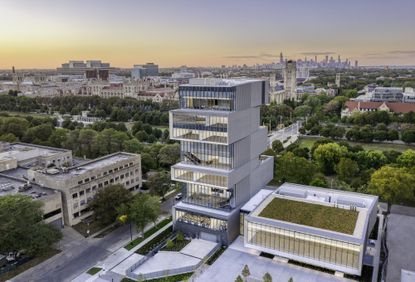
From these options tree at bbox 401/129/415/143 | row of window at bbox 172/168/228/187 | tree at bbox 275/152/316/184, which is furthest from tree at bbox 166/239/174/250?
tree at bbox 401/129/415/143

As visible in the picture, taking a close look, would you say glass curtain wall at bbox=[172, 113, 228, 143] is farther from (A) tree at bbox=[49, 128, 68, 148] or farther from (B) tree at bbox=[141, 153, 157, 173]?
(A) tree at bbox=[49, 128, 68, 148]

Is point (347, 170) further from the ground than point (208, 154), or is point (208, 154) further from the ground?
point (208, 154)

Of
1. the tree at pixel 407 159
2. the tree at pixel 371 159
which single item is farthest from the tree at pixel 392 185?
the tree at pixel 371 159

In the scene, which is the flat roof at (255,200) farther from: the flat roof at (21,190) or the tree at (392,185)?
the flat roof at (21,190)

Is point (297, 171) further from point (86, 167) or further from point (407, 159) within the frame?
point (86, 167)

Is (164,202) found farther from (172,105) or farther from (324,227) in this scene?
(172,105)

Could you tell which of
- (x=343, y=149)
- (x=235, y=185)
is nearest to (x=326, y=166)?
(x=343, y=149)

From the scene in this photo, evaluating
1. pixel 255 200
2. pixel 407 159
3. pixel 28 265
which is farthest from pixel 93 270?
pixel 407 159
